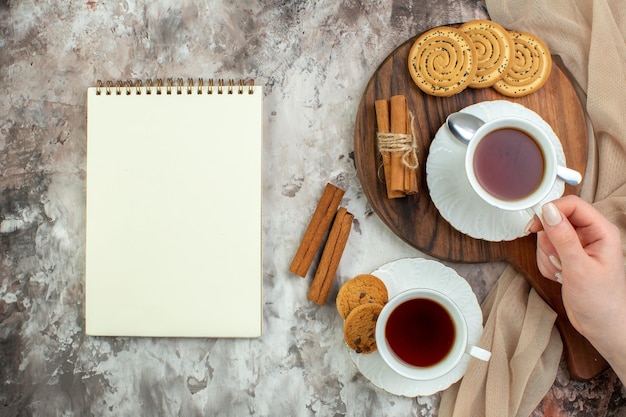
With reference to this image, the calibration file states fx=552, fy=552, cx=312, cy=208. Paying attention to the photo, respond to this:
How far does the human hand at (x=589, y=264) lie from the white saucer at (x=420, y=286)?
0.14 m

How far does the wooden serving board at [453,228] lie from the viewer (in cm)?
84

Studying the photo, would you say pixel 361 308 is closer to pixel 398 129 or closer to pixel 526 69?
pixel 398 129

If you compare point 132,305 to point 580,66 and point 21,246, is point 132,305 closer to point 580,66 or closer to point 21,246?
point 21,246

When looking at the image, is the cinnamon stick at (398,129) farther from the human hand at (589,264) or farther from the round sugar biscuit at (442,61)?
the human hand at (589,264)

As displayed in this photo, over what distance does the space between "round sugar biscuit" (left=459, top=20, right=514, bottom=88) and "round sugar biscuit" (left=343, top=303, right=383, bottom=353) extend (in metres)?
0.37

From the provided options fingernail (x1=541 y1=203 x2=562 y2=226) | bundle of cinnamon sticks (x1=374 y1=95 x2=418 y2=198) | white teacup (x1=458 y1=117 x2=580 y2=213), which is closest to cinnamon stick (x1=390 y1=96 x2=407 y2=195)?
bundle of cinnamon sticks (x1=374 y1=95 x2=418 y2=198)

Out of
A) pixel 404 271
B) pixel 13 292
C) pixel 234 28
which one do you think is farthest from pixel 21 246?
pixel 404 271

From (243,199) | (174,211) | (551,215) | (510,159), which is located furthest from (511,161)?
(174,211)

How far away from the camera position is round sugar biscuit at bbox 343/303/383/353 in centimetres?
81

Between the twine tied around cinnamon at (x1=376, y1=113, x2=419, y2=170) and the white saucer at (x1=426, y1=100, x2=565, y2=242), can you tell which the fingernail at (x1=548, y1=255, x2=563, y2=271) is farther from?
the twine tied around cinnamon at (x1=376, y1=113, x2=419, y2=170)

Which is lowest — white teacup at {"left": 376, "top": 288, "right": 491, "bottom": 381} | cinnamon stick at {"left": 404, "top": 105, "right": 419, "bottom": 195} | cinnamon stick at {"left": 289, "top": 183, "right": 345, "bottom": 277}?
white teacup at {"left": 376, "top": 288, "right": 491, "bottom": 381}

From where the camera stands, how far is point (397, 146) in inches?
32.1

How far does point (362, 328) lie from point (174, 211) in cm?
35

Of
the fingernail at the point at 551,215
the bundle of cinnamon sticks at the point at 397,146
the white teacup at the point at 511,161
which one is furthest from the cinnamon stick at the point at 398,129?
the fingernail at the point at 551,215
